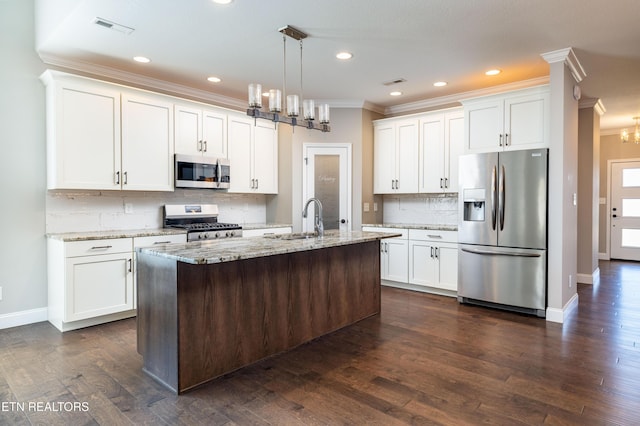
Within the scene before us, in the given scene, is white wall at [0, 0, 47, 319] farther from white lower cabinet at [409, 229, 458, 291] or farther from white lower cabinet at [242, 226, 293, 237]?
white lower cabinet at [409, 229, 458, 291]

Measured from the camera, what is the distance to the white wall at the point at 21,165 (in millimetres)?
3613

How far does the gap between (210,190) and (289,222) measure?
1246mm

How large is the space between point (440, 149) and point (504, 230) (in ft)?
5.01

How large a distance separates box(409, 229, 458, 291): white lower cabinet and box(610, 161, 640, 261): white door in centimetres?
549

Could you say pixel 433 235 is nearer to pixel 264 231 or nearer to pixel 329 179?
pixel 329 179

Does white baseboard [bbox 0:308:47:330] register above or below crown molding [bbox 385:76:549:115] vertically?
below

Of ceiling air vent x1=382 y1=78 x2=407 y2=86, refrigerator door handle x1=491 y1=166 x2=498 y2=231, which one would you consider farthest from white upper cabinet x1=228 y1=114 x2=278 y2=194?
refrigerator door handle x1=491 y1=166 x2=498 y2=231

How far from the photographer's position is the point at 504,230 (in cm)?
417

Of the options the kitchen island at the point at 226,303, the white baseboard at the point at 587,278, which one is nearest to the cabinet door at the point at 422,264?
the kitchen island at the point at 226,303

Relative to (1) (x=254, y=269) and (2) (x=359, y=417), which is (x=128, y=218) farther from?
(2) (x=359, y=417)

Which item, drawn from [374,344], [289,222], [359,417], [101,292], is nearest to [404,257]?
[289,222]

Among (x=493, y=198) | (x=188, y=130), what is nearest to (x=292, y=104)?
(x=188, y=130)

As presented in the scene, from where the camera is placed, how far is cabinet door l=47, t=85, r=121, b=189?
11.9 feet

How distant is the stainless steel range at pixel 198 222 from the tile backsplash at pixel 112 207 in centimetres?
13
